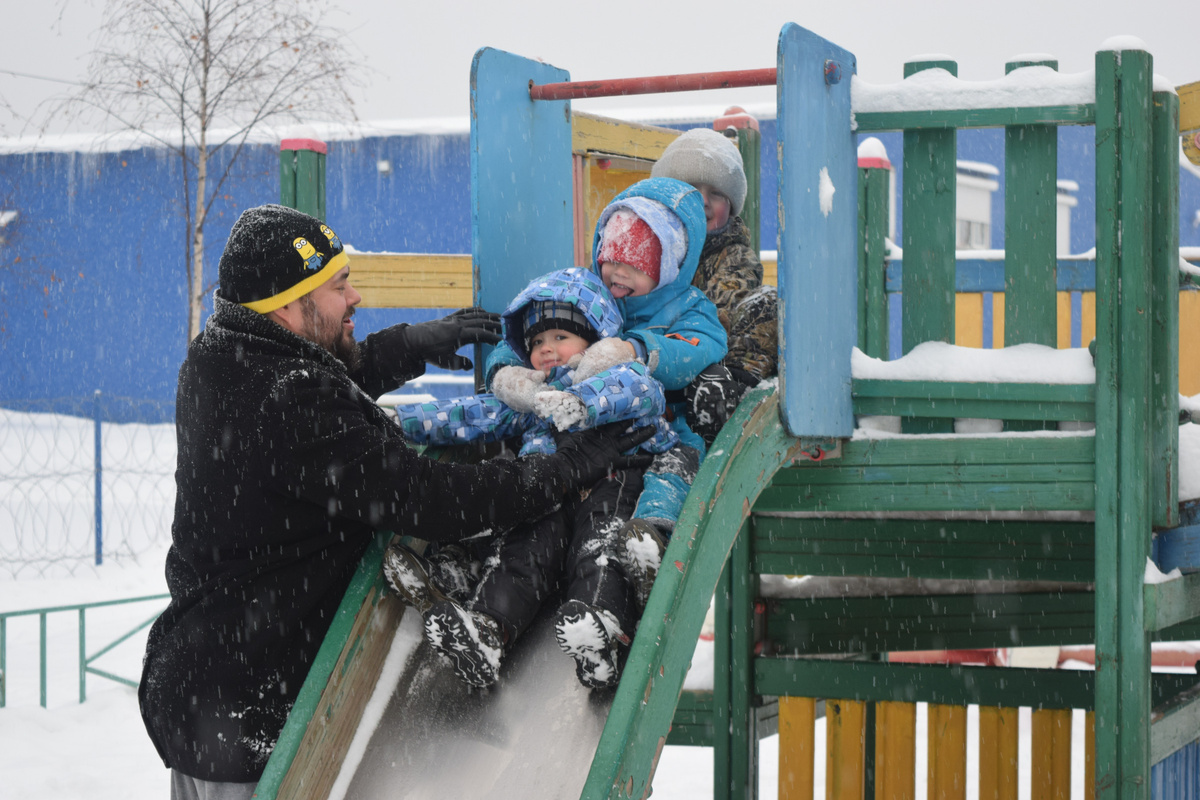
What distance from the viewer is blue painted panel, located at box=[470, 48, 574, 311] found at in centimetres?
357

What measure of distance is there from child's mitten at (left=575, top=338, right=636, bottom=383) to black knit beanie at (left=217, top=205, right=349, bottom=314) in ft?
2.10

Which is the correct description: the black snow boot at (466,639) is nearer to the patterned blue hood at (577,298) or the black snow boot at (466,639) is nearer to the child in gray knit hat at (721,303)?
the child in gray knit hat at (721,303)

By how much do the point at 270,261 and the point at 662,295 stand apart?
1.09 metres

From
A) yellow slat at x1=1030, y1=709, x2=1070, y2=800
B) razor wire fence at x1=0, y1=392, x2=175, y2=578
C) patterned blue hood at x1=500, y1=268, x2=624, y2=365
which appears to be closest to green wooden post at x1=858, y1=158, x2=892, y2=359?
yellow slat at x1=1030, y1=709, x2=1070, y2=800

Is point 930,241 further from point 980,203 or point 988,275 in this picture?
point 980,203

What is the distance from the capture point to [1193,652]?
23.2 ft

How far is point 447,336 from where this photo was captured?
3055 mm

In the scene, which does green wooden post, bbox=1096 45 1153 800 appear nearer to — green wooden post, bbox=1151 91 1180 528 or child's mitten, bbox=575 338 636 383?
green wooden post, bbox=1151 91 1180 528

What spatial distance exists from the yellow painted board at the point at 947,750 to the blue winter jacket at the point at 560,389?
193cm

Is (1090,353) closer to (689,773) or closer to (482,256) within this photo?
(482,256)

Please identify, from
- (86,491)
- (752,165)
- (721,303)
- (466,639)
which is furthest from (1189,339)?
(86,491)

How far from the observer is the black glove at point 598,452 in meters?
2.56

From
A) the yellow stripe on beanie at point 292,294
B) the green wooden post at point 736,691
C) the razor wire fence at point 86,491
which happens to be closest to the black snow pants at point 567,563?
the yellow stripe on beanie at point 292,294

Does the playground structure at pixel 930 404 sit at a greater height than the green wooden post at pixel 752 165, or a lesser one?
lesser
